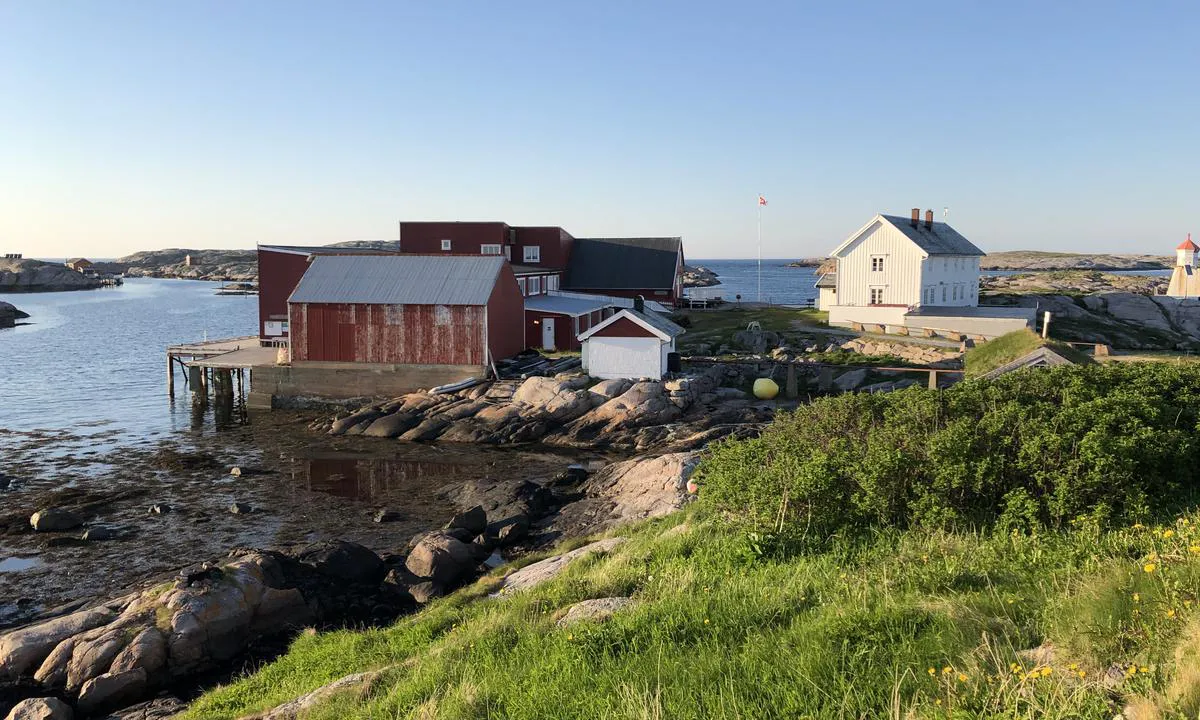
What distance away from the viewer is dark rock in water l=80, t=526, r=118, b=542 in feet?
74.4

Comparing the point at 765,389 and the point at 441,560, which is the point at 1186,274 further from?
the point at 441,560

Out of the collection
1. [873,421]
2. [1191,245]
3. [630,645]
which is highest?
[1191,245]

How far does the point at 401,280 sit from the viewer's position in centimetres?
4444

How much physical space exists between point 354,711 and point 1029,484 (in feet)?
28.5

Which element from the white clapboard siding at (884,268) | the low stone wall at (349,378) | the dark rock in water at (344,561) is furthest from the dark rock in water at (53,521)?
the white clapboard siding at (884,268)

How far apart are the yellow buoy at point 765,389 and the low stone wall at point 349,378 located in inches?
517

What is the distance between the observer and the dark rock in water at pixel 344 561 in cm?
1845

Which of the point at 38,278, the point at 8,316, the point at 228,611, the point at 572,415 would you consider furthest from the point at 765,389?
the point at 38,278

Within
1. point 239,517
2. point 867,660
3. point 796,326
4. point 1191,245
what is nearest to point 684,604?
point 867,660

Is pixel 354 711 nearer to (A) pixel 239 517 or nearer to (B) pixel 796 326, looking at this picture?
(A) pixel 239 517

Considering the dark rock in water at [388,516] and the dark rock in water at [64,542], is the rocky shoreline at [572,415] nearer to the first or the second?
the dark rock in water at [388,516]

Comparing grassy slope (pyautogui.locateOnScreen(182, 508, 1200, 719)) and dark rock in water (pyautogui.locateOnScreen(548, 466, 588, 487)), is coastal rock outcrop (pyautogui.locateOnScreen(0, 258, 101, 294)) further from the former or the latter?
grassy slope (pyautogui.locateOnScreen(182, 508, 1200, 719))

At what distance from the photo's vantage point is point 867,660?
730 cm

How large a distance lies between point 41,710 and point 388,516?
12.2 metres
